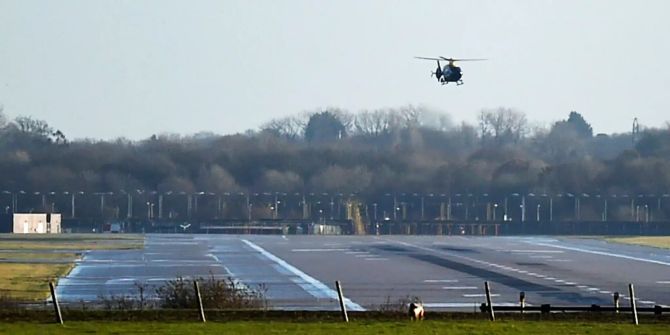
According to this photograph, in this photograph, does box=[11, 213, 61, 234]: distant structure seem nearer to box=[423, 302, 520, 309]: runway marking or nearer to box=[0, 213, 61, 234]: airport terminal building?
box=[0, 213, 61, 234]: airport terminal building

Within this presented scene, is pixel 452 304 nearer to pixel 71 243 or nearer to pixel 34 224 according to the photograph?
pixel 71 243

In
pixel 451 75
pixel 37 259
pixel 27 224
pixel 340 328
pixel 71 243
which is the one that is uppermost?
pixel 451 75

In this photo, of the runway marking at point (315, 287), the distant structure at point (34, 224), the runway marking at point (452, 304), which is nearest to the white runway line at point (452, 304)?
the runway marking at point (452, 304)

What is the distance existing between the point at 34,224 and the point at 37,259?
62559mm

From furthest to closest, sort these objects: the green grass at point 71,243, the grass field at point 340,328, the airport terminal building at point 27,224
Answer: the airport terminal building at point 27,224 < the green grass at point 71,243 < the grass field at point 340,328

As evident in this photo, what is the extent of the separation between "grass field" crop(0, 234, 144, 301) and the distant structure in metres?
18.6

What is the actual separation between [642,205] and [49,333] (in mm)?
156665

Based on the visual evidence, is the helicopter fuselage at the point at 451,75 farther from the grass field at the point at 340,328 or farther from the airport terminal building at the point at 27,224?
the airport terminal building at the point at 27,224

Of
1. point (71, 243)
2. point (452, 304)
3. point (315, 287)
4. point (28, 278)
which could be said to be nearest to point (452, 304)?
point (452, 304)

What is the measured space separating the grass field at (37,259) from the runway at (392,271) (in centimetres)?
111

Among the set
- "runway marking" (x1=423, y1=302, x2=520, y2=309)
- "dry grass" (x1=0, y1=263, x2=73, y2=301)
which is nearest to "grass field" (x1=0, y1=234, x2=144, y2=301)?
"dry grass" (x1=0, y1=263, x2=73, y2=301)

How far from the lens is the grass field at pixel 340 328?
31.1 meters

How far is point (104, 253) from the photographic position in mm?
90062

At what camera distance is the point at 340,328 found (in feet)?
106
